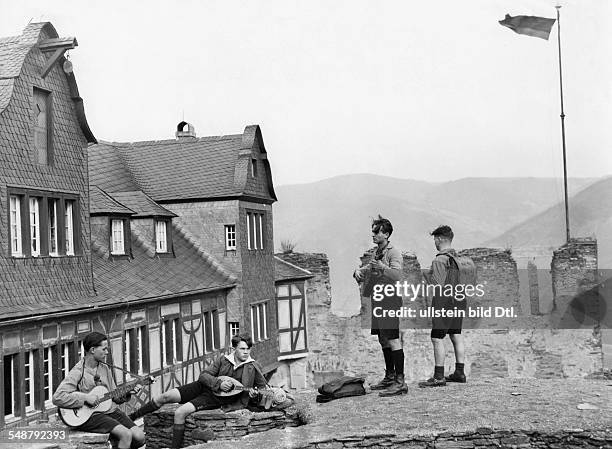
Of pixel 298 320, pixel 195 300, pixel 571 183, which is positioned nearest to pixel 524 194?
pixel 571 183

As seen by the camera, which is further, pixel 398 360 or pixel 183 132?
pixel 183 132

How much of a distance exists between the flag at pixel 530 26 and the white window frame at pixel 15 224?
9.01 meters

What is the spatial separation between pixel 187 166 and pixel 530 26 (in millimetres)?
10146

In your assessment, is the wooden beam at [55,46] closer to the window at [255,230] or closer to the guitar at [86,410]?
the guitar at [86,410]

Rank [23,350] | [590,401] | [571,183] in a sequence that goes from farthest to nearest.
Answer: [571,183], [23,350], [590,401]

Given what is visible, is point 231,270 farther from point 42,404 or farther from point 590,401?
point 590,401

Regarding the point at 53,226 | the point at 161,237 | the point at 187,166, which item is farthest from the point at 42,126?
the point at 187,166

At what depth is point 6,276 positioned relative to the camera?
40.3 ft

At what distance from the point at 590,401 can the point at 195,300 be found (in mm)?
10444

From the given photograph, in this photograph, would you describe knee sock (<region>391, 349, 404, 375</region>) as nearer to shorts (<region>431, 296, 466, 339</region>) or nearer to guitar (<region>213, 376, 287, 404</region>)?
shorts (<region>431, 296, 466, 339</region>)

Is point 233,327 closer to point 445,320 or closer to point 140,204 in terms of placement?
point 140,204

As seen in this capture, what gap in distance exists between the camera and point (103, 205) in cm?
1722

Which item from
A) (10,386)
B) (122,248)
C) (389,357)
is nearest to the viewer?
(389,357)

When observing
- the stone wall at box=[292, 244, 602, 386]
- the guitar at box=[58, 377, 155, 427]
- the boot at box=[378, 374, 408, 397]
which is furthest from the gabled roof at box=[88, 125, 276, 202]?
the guitar at box=[58, 377, 155, 427]
